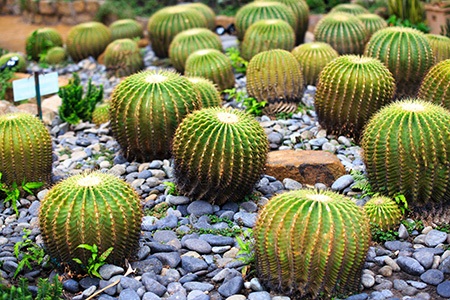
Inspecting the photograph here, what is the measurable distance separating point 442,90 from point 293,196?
8.00 ft

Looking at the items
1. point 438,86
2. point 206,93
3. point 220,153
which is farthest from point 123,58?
point 438,86

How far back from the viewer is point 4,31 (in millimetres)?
12656

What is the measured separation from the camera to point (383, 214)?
4.60 metres

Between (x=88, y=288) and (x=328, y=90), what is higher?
(x=328, y=90)

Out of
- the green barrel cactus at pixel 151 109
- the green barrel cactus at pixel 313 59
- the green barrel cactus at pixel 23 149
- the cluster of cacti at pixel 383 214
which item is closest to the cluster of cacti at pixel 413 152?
the cluster of cacti at pixel 383 214

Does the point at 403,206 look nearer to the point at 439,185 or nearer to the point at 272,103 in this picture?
the point at 439,185

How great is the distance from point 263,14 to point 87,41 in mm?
2777

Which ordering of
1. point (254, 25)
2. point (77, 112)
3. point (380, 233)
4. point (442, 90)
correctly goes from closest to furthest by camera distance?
1. point (380, 233)
2. point (442, 90)
3. point (77, 112)
4. point (254, 25)

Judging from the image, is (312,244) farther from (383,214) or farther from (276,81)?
(276,81)

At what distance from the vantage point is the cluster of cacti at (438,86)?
5652 millimetres

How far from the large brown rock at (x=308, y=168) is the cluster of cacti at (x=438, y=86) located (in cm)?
104

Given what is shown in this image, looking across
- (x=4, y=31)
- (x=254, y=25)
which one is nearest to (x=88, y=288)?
(x=254, y=25)

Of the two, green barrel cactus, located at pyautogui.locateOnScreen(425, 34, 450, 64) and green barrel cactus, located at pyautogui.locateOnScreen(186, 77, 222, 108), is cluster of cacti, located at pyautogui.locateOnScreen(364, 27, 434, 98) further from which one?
green barrel cactus, located at pyautogui.locateOnScreen(186, 77, 222, 108)

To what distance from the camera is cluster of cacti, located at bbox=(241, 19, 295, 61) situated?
794cm
